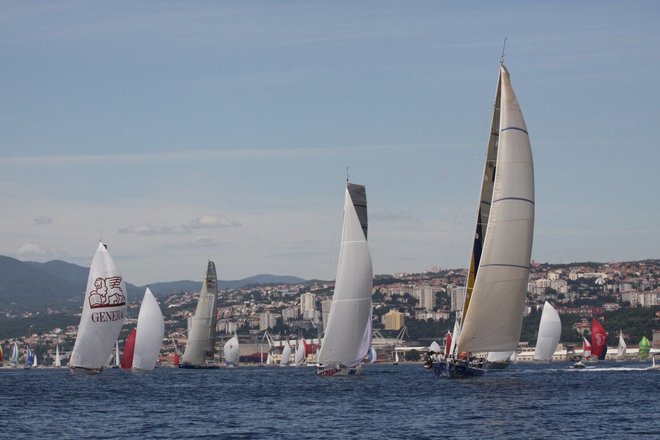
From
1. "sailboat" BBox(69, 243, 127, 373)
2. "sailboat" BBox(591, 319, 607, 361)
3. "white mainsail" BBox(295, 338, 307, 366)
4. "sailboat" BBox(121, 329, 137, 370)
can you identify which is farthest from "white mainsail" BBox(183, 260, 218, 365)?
"white mainsail" BBox(295, 338, 307, 366)

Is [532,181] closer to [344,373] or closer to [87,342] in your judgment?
[344,373]

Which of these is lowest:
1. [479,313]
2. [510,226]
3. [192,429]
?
[192,429]

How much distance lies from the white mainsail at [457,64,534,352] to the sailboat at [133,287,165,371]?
36846 mm

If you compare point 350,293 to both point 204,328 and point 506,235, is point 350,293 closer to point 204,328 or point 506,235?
point 506,235

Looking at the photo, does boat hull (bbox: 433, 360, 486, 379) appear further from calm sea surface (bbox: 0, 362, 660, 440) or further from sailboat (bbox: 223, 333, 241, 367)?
sailboat (bbox: 223, 333, 241, 367)

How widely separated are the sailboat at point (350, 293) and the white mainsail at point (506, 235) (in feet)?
31.8

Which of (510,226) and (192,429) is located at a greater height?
(510,226)

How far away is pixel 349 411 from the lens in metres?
45.4

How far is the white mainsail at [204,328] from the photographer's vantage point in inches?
4257

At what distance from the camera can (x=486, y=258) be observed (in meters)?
53.5

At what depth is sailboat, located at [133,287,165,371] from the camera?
87.0m

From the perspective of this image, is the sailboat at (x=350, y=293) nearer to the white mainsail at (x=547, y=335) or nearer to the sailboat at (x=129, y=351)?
the sailboat at (x=129, y=351)

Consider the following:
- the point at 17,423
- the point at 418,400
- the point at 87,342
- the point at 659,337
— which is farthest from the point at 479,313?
the point at 659,337

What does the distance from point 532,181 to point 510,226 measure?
220 centimetres
